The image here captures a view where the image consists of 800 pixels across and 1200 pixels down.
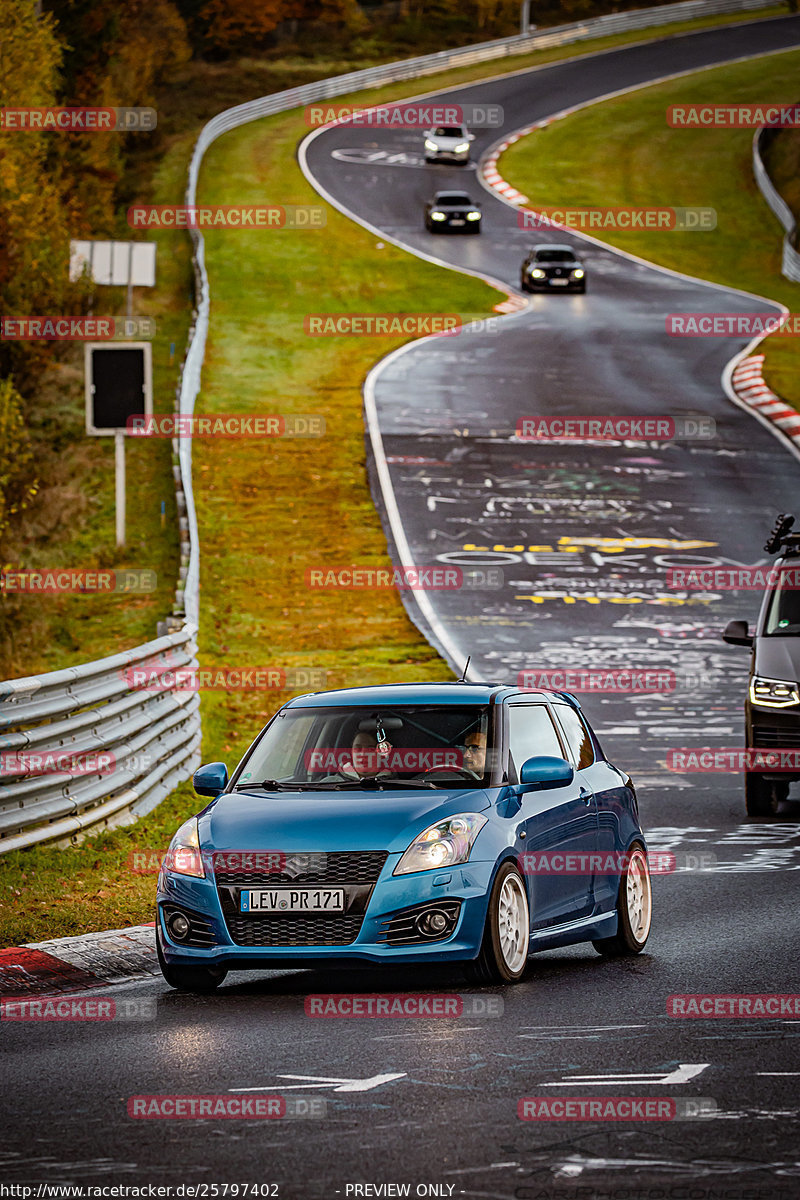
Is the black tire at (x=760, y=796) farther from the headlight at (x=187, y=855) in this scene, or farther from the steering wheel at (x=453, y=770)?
the headlight at (x=187, y=855)

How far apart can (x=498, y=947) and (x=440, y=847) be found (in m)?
0.56

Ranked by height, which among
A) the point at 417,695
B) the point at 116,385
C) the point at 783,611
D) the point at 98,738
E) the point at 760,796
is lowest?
the point at 760,796

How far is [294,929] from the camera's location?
29.8 feet

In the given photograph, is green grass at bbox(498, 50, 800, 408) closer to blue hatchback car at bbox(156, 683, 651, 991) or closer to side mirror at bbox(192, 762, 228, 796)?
blue hatchback car at bbox(156, 683, 651, 991)

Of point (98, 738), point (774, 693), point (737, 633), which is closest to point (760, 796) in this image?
point (774, 693)

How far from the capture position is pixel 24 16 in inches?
1570

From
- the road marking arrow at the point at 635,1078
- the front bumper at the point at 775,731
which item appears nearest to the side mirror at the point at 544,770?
the road marking arrow at the point at 635,1078

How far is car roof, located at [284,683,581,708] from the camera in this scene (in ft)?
33.9

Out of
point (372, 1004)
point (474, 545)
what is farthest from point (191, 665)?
point (474, 545)

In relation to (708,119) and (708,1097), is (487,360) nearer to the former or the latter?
(708,1097)

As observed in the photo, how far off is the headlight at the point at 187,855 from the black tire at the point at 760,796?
810cm

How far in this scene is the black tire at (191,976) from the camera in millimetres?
9445

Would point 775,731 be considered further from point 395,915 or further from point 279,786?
point 395,915

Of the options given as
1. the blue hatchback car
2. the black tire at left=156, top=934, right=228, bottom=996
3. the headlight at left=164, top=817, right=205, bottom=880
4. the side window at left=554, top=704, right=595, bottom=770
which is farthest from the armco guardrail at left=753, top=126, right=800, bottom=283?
the black tire at left=156, top=934, right=228, bottom=996
